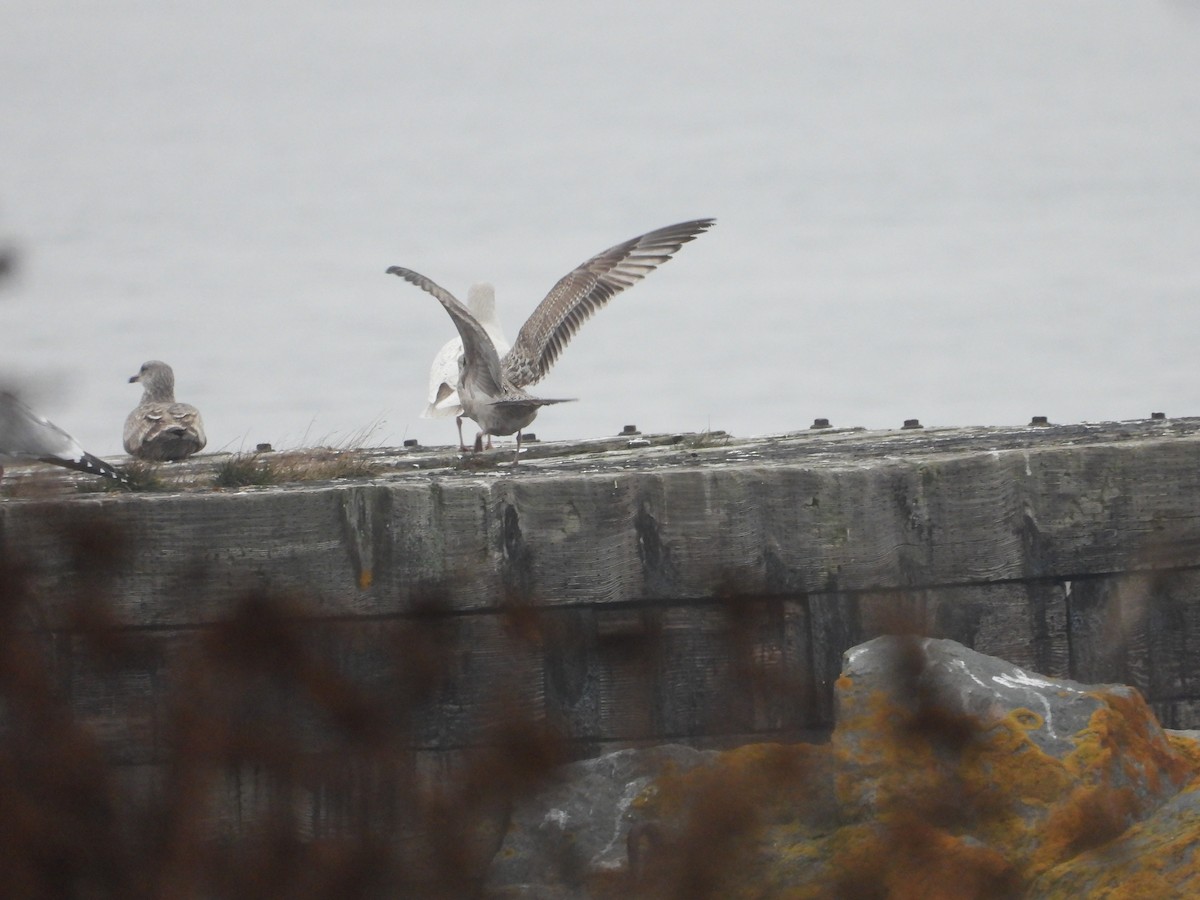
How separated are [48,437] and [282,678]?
433 cm

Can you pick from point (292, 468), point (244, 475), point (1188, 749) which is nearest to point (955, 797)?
point (1188, 749)

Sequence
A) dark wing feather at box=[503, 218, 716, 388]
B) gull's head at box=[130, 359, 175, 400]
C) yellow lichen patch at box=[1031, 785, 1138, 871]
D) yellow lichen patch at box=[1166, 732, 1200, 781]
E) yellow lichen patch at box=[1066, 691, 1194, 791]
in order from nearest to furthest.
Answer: yellow lichen patch at box=[1031, 785, 1138, 871] → yellow lichen patch at box=[1066, 691, 1194, 791] → yellow lichen patch at box=[1166, 732, 1200, 781] → dark wing feather at box=[503, 218, 716, 388] → gull's head at box=[130, 359, 175, 400]

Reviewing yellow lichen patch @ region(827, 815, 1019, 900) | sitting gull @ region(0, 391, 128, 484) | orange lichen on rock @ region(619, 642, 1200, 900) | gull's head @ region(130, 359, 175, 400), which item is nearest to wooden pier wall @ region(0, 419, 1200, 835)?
sitting gull @ region(0, 391, 128, 484)

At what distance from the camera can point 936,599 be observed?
6145mm

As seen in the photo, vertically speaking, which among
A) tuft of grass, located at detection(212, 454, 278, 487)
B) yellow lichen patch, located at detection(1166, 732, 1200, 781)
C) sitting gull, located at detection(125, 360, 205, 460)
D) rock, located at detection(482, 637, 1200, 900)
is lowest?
yellow lichen patch, located at detection(1166, 732, 1200, 781)

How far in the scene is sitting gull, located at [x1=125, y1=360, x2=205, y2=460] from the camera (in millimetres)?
10836

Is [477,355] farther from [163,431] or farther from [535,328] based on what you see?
[163,431]

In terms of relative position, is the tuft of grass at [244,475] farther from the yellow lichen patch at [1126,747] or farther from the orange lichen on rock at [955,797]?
the yellow lichen patch at [1126,747]

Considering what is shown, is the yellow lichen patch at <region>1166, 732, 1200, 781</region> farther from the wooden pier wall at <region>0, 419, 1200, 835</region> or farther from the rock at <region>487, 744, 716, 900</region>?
the rock at <region>487, 744, 716, 900</region>

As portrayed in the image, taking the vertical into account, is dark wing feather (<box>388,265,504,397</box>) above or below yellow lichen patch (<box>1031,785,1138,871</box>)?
above

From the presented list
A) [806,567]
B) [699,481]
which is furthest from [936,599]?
[699,481]

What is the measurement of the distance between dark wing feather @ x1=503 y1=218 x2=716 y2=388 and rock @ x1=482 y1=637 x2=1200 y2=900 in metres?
5.83

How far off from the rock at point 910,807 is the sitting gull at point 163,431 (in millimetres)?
6429

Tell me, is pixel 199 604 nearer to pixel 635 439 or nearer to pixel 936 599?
pixel 936 599
